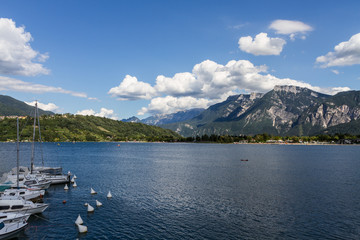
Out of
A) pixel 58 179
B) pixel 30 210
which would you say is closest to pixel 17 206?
pixel 30 210

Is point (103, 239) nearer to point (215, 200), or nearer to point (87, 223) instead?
point (87, 223)

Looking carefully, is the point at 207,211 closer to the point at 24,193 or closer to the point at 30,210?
the point at 30,210

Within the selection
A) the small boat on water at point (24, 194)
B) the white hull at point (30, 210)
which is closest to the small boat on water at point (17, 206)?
the white hull at point (30, 210)

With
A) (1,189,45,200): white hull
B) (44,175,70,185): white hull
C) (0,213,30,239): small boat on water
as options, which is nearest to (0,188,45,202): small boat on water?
(1,189,45,200): white hull

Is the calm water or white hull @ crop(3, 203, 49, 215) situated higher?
white hull @ crop(3, 203, 49, 215)

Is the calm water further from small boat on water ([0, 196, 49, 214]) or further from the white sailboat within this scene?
the white sailboat

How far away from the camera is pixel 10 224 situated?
43.0m

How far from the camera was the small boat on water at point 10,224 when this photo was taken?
41.6 m

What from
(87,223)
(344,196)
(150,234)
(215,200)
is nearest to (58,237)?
(87,223)

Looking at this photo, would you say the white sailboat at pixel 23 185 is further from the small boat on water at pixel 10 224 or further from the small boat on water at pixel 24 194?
the small boat on water at pixel 10 224

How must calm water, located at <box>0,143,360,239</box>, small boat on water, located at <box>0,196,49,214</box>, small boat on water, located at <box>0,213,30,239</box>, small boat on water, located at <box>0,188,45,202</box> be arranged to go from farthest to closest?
1. small boat on water, located at <box>0,188,45,202</box>
2. small boat on water, located at <box>0,196,49,214</box>
3. calm water, located at <box>0,143,360,239</box>
4. small boat on water, located at <box>0,213,30,239</box>

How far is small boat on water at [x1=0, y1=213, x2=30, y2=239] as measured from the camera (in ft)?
137

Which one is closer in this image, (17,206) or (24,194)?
(17,206)

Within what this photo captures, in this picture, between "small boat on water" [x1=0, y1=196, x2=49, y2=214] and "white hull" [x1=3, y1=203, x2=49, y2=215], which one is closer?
"small boat on water" [x1=0, y1=196, x2=49, y2=214]
